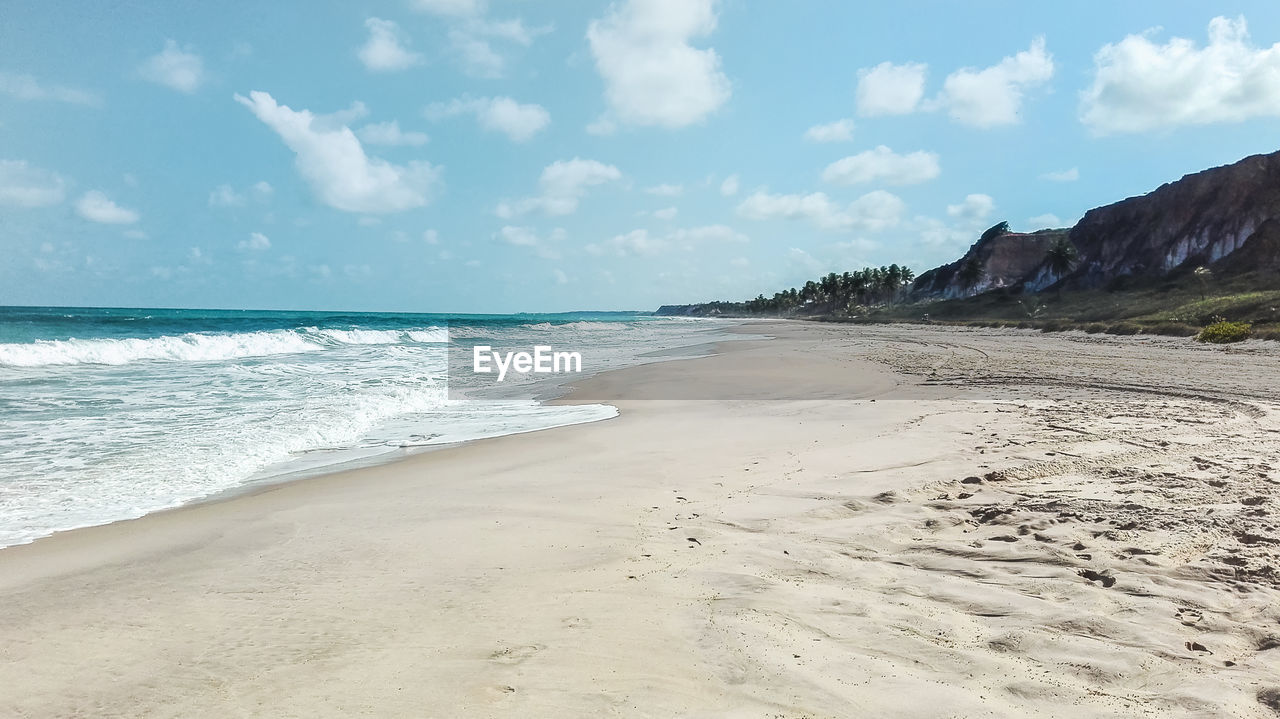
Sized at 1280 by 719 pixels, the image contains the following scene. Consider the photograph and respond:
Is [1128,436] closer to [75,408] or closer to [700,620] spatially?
[700,620]

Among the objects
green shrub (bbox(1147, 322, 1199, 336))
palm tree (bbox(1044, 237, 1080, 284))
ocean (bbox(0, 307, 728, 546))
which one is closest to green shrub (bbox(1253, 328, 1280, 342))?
green shrub (bbox(1147, 322, 1199, 336))

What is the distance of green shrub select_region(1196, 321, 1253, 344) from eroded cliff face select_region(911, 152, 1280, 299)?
44351mm

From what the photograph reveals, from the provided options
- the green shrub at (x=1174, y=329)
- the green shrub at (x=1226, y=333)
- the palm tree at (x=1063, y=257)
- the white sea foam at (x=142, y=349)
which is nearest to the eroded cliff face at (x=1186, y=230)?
the palm tree at (x=1063, y=257)

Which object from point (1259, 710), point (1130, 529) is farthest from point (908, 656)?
point (1130, 529)

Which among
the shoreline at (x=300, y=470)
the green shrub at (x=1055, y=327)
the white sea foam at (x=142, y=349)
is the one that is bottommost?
the shoreline at (x=300, y=470)

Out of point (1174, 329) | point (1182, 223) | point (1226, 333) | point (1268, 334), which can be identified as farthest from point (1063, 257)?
point (1268, 334)

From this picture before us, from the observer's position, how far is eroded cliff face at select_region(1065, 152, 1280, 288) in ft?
213

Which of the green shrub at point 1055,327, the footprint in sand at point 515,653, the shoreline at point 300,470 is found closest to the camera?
the footprint in sand at point 515,653

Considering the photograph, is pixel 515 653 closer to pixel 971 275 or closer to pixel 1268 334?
pixel 1268 334

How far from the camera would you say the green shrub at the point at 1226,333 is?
894 inches

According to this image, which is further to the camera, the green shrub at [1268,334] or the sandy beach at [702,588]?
Result: the green shrub at [1268,334]

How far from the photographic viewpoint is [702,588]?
3920mm

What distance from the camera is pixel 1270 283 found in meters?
47.3

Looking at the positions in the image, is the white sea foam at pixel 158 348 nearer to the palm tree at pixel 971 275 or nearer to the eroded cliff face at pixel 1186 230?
the eroded cliff face at pixel 1186 230
